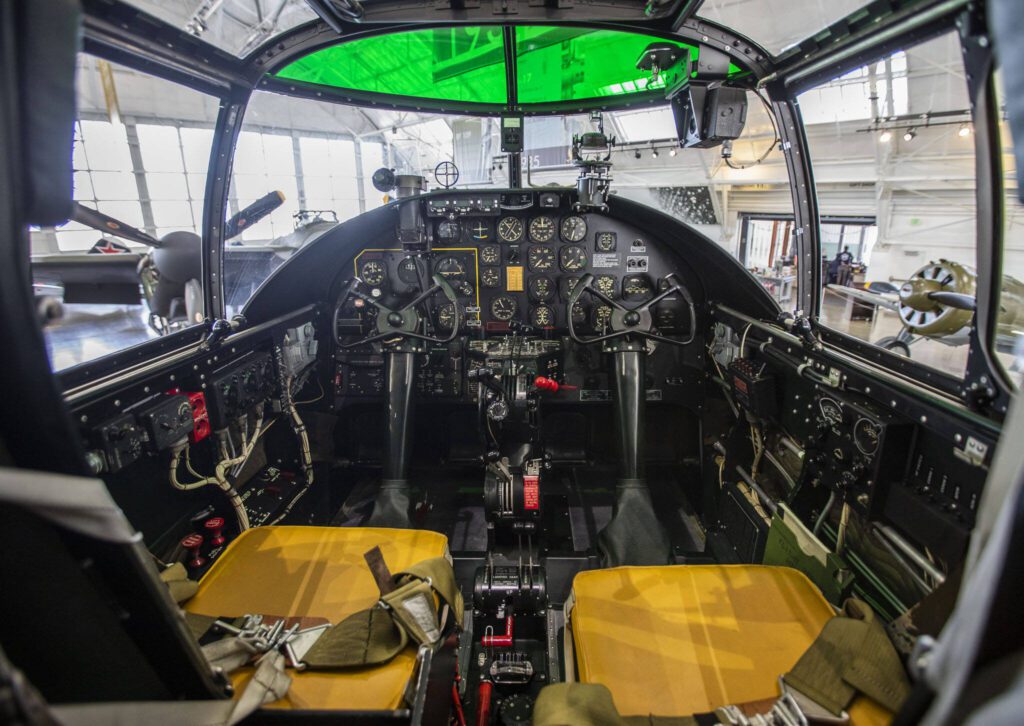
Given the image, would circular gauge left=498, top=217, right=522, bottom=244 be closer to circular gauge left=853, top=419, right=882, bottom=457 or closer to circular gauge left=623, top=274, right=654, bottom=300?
circular gauge left=623, top=274, right=654, bottom=300

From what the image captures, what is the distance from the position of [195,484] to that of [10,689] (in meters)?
1.79

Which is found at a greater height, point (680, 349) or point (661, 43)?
point (661, 43)

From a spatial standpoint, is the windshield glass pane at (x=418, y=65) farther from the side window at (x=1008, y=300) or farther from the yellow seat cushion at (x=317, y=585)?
the yellow seat cushion at (x=317, y=585)

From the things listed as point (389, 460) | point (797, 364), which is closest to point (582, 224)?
point (797, 364)

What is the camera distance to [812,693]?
42.8 inches

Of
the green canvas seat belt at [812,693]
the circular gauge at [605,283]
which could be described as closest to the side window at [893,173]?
the circular gauge at [605,283]

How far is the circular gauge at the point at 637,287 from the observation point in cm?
322

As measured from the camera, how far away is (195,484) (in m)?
1.99

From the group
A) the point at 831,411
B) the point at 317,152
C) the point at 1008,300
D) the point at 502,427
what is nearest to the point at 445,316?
the point at 502,427

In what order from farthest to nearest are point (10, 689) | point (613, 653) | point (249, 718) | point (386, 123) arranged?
point (386, 123)
point (613, 653)
point (249, 718)
point (10, 689)

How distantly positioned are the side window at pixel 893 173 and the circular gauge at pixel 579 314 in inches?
218

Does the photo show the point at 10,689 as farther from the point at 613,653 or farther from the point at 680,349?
the point at 680,349

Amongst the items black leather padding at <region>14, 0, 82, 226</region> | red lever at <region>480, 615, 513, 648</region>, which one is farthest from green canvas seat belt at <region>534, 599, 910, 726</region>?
black leather padding at <region>14, 0, 82, 226</region>

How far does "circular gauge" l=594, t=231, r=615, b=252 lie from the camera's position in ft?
10.5
